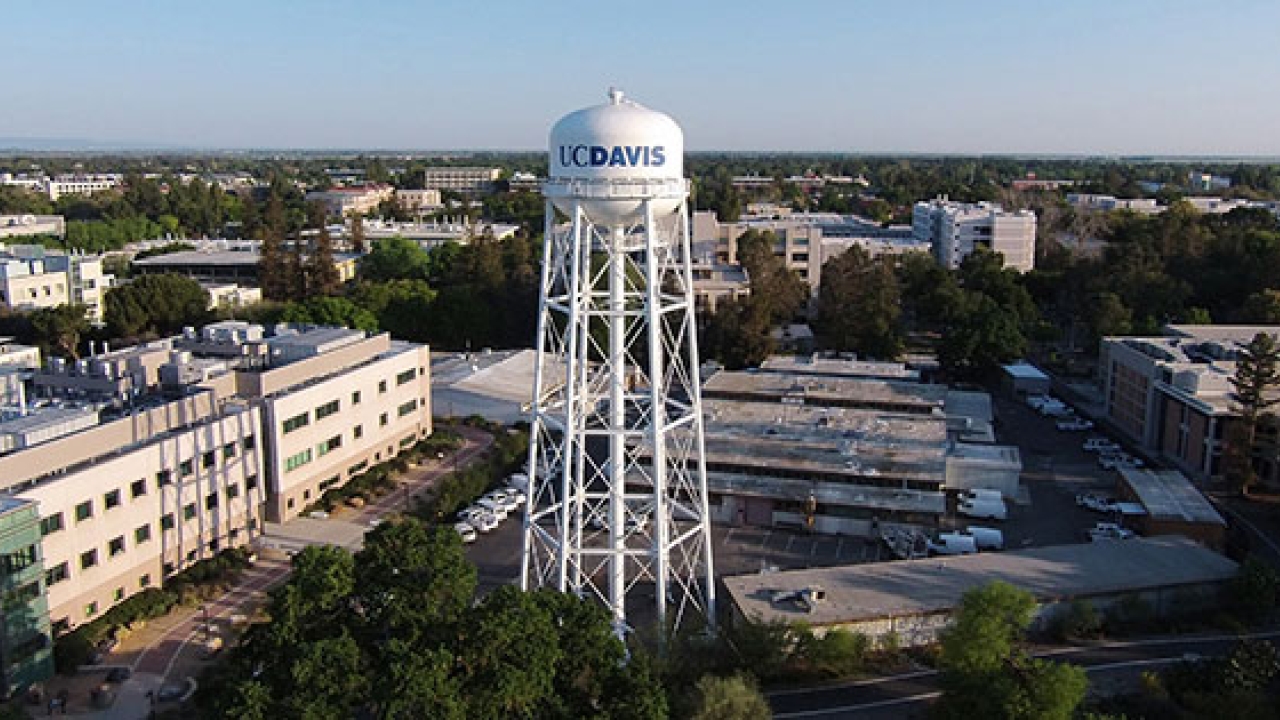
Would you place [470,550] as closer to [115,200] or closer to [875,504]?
[875,504]

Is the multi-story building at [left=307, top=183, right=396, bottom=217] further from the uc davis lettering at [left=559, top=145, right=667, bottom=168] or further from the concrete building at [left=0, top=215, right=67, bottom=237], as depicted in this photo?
the uc davis lettering at [left=559, top=145, right=667, bottom=168]

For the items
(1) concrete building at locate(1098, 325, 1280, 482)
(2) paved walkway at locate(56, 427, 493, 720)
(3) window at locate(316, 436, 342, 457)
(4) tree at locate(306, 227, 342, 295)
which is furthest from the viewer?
(4) tree at locate(306, 227, 342, 295)

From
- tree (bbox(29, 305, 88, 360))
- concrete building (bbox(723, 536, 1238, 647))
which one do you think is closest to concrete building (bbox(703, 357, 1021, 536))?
concrete building (bbox(723, 536, 1238, 647))

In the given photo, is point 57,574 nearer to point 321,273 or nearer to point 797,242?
point 321,273

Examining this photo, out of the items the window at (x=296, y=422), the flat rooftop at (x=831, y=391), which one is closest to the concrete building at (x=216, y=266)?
the flat rooftop at (x=831, y=391)

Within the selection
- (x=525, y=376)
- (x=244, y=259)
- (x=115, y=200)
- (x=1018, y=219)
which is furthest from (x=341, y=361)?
(x=115, y=200)

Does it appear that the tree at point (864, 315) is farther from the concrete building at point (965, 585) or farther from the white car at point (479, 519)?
the white car at point (479, 519)

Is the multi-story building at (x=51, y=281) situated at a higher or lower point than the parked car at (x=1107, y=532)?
higher
